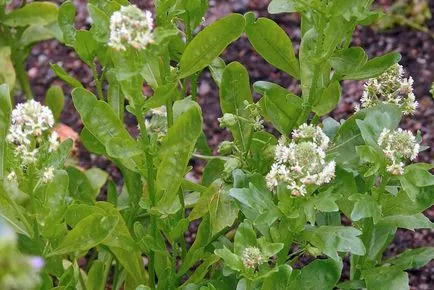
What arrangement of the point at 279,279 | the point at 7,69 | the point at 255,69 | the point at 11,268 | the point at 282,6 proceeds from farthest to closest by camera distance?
the point at 255,69, the point at 7,69, the point at 282,6, the point at 279,279, the point at 11,268

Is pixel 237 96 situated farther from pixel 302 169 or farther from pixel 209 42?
pixel 302 169

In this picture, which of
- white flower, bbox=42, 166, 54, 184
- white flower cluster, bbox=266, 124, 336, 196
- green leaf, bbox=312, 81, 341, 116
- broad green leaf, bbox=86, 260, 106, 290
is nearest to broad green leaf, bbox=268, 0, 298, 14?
green leaf, bbox=312, 81, 341, 116

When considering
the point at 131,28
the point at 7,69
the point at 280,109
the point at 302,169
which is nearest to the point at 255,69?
the point at 7,69

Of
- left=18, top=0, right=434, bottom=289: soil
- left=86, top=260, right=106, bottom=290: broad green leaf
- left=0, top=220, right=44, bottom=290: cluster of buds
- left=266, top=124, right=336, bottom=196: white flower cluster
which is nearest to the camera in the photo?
left=0, top=220, right=44, bottom=290: cluster of buds

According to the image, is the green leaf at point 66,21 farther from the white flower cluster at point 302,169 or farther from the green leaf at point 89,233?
the white flower cluster at point 302,169

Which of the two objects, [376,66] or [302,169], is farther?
[376,66]

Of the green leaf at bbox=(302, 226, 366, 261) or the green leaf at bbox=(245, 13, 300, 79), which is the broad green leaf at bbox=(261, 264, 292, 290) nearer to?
the green leaf at bbox=(302, 226, 366, 261)

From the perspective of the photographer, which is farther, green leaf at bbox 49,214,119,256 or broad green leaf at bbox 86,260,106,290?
broad green leaf at bbox 86,260,106,290
